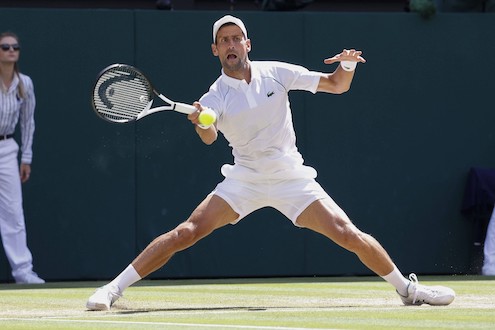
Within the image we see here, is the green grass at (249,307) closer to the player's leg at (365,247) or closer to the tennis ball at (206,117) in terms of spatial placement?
the player's leg at (365,247)

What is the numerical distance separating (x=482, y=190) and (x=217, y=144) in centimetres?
264

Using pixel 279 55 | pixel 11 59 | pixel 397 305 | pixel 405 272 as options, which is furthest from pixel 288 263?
pixel 397 305

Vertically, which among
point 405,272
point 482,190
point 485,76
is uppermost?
point 485,76

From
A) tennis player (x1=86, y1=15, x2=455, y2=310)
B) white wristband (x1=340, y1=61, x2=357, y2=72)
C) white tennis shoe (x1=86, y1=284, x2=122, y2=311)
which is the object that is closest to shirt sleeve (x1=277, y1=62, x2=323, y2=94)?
tennis player (x1=86, y1=15, x2=455, y2=310)

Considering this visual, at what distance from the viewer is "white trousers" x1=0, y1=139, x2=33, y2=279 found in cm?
1189

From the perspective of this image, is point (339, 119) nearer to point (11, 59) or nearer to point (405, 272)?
point (405, 272)

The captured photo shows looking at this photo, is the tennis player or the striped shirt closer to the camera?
the tennis player

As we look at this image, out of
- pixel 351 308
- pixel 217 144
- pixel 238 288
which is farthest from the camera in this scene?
pixel 217 144

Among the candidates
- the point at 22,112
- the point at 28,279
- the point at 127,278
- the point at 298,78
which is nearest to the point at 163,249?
the point at 127,278

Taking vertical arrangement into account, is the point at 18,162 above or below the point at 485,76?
below

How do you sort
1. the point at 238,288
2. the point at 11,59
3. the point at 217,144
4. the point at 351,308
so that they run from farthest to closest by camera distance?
the point at 217,144 < the point at 11,59 < the point at 238,288 < the point at 351,308

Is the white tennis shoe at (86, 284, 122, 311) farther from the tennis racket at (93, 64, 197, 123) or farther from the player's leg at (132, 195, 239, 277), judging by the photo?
the tennis racket at (93, 64, 197, 123)

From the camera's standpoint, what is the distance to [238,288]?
10.9 metres

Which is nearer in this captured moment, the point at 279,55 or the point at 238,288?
the point at 238,288
